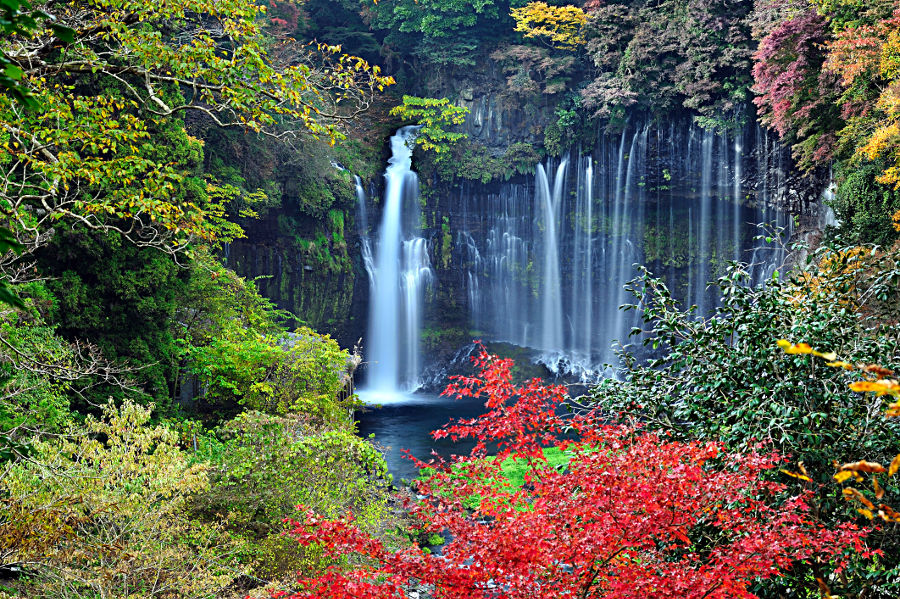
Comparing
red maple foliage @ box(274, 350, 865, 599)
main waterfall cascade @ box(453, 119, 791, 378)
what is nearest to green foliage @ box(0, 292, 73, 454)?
red maple foliage @ box(274, 350, 865, 599)

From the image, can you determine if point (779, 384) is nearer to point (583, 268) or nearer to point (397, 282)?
point (583, 268)

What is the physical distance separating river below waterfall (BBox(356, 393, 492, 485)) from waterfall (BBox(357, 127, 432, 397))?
5.13 ft

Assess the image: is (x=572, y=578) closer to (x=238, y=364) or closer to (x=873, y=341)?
(x=873, y=341)

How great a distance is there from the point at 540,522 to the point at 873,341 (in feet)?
13.2

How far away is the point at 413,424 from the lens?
22250mm

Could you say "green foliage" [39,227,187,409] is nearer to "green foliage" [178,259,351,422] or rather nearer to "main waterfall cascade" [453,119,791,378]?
"green foliage" [178,259,351,422]

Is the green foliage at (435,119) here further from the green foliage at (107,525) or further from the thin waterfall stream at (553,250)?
the green foliage at (107,525)

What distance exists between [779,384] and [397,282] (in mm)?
21496

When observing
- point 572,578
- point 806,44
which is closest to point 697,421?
point 572,578

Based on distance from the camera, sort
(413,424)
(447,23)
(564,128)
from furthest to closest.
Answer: (447,23), (564,128), (413,424)

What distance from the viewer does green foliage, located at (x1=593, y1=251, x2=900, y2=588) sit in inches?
238

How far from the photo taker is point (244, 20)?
680 centimetres

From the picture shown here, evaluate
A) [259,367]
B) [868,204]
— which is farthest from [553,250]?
[259,367]

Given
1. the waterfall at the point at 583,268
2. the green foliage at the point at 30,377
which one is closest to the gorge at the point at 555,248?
the waterfall at the point at 583,268
